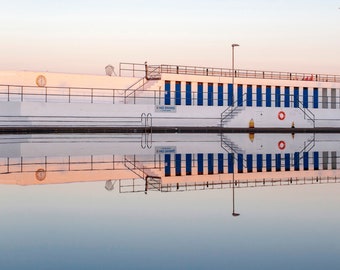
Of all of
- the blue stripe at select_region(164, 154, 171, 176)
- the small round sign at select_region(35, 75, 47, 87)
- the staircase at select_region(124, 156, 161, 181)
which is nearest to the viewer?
the staircase at select_region(124, 156, 161, 181)

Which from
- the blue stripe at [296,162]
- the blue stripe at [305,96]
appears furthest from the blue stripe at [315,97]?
the blue stripe at [296,162]

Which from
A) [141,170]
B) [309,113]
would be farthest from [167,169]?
[309,113]

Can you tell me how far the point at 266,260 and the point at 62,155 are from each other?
12175mm

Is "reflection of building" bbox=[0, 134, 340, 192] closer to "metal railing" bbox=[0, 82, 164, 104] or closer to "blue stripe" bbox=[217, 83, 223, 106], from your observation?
"metal railing" bbox=[0, 82, 164, 104]

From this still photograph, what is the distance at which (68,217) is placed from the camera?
6195mm

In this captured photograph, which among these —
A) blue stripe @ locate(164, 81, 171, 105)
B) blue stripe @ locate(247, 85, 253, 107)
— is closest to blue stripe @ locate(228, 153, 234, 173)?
blue stripe @ locate(164, 81, 171, 105)

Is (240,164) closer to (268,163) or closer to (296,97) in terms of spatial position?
(268,163)

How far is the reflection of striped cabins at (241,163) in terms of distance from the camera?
40.1 feet

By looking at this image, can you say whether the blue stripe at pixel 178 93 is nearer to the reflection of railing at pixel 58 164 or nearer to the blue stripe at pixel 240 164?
the blue stripe at pixel 240 164

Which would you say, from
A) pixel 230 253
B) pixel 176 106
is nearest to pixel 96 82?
pixel 176 106

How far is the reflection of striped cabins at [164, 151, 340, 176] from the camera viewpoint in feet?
40.1

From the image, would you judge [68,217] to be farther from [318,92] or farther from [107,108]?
[318,92]

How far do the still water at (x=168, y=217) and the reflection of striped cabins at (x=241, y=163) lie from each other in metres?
0.09

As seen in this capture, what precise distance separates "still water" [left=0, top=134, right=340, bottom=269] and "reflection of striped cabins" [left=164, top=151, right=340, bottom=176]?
93 mm
